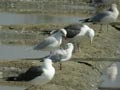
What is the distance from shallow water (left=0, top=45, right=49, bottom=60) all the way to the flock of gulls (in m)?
0.81

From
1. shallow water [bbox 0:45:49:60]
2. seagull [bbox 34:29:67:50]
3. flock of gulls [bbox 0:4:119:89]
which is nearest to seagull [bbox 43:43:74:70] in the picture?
flock of gulls [bbox 0:4:119:89]

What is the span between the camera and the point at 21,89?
12.4 m

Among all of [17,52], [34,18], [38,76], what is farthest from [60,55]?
[34,18]

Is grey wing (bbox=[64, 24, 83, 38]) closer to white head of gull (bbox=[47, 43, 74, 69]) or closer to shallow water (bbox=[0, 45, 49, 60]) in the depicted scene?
shallow water (bbox=[0, 45, 49, 60])

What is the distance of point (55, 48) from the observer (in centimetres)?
1506

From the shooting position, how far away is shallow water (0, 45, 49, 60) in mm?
16453

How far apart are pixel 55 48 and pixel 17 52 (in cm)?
287

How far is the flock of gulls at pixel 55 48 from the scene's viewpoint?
37.7 feet

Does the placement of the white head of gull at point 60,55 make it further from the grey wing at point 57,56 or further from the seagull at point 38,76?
the seagull at point 38,76

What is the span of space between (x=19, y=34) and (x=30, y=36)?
30.9 inches

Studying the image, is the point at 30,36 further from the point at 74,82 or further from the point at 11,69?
the point at 74,82

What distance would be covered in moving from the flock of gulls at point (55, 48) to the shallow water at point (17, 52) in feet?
2.67

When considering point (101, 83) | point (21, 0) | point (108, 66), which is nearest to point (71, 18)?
point (21, 0)

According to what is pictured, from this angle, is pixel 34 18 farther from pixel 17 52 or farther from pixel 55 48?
pixel 55 48
